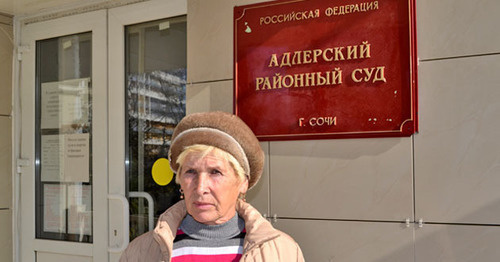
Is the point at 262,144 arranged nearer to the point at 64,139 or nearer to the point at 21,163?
the point at 64,139

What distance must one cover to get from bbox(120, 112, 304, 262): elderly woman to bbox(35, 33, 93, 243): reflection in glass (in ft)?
7.39

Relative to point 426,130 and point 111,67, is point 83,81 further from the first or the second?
point 426,130

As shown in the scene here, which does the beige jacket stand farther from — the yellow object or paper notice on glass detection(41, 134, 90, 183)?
paper notice on glass detection(41, 134, 90, 183)

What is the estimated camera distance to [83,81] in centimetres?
405

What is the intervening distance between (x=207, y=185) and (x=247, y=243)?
25cm

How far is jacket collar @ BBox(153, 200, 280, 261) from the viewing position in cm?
181

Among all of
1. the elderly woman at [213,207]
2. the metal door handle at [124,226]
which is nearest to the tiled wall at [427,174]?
the elderly woman at [213,207]

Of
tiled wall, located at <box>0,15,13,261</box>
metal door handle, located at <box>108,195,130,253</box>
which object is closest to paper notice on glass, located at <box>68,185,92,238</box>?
metal door handle, located at <box>108,195,130,253</box>

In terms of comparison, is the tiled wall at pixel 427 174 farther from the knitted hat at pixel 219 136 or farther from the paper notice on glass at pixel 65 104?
the paper notice on glass at pixel 65 104

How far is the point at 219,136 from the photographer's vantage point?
1850 mm

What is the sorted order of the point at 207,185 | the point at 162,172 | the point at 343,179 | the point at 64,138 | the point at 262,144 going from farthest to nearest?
the point at 64,138, the point at 162,172, the point at 262,144, the point at 343,179, the point at 207,185

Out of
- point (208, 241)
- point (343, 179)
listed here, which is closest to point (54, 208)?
point (343, 179)

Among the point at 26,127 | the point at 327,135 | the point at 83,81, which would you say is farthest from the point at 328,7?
the point at 26,127

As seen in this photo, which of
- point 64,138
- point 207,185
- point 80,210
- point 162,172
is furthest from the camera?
point 64,138
